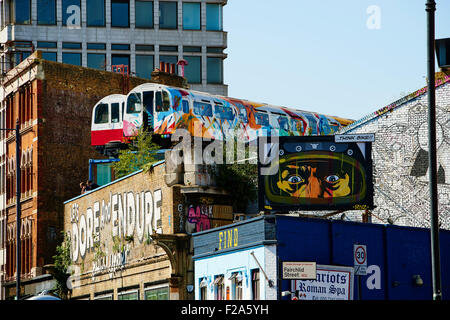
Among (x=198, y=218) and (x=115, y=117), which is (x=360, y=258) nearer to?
(x=198, y=218)

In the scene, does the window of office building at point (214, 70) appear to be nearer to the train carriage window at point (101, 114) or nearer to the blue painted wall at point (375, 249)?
the train carriage window at point (101, 114)

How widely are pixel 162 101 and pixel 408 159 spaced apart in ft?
47.3

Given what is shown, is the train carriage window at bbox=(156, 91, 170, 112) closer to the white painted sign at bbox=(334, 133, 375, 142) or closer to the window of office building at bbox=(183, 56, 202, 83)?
the white painted sign at bbox=(334, 133, 375, 142)

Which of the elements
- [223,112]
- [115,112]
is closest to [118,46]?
[115,112]

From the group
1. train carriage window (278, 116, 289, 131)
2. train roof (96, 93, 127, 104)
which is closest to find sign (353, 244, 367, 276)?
train carriage window (278, 116, 289, 131)

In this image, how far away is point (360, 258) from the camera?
3102 cm

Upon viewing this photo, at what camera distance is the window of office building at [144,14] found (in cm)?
8331

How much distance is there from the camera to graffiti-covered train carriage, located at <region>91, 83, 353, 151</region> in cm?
4603

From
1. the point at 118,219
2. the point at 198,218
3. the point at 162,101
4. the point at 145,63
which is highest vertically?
the point at 145,63

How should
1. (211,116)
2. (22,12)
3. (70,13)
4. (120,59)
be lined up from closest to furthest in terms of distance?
(211,116), (22,12), (70,13), (120,59)

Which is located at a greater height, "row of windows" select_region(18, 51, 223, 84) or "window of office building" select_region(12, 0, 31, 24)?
"window of office building" select_region(12, 0, 31, 24)

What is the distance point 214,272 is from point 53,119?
74.9 feet

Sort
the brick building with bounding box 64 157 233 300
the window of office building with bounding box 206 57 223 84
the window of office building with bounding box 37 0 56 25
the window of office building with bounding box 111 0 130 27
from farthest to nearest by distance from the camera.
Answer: the window of office building with bounding box 206 57 223 84, the window of office building with bounding box 111 0 130 27, the window of office building with bounding box 37 0 56 25, the brick building with bounding box 64 157 233 300

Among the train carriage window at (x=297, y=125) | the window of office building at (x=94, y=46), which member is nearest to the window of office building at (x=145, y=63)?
the window of office building at (x=94, y=46)
